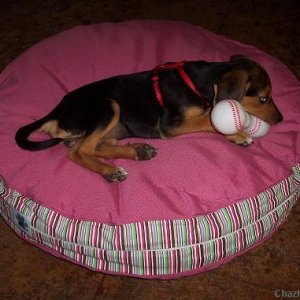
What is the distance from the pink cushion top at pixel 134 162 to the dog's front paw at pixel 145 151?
55mm

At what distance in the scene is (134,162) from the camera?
3285 millimetres

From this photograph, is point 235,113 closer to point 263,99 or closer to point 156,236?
point 263,99

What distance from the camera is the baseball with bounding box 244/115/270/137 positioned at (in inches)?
127

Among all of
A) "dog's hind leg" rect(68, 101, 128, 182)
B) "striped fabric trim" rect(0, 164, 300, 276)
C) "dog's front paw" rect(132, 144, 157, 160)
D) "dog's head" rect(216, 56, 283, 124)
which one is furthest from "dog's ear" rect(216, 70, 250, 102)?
"dog's hind leg" rect(68, 101, 128, 182)

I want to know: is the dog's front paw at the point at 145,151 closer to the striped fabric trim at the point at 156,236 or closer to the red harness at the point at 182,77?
the red harness at the point at 182,77

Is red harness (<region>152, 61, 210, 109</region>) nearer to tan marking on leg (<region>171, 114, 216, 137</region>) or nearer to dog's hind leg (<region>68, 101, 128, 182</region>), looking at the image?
tan marking on leg (<region>171, 114, 216, 137</region>)

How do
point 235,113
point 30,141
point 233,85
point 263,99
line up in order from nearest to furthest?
Result: point 235,113 < point 233,85 < point 30,141 < point 263,99

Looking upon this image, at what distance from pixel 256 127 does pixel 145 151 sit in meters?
0.93

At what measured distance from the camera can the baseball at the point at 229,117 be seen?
116 inches

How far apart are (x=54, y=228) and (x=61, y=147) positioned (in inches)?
32.8

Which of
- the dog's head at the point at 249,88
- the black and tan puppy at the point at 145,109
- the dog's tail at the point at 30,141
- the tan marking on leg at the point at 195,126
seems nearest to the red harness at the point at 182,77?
the black and tan puppy at the point at 145,109

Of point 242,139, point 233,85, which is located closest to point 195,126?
point 242,139

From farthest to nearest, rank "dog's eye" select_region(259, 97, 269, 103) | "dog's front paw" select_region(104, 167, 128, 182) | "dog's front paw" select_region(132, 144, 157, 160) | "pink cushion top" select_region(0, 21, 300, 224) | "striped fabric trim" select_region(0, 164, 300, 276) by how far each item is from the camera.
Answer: "dog's eye" select_region(259, 97, 269, 103) < "dog's front paw" select_region(132, 144, 157, 160) < "dog's front paw" select_region(104, 167, 128, 182) < "pink cushion top" select_region(0, 21, 300, 224) < "striped fabric trim" select_region(0, 164, 300, 276)

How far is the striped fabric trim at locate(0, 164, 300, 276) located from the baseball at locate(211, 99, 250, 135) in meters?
0.55
